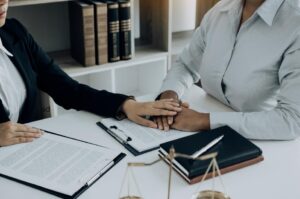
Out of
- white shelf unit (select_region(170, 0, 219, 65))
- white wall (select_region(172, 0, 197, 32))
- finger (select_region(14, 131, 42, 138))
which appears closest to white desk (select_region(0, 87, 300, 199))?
finger (select_region(14, 131, 42, 138))

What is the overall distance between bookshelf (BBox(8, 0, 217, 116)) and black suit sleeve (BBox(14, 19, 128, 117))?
498mm

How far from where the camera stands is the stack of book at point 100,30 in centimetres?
227

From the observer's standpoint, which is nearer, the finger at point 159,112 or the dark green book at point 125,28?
the finger at point 159,112

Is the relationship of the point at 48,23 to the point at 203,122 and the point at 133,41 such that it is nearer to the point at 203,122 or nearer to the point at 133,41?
the point at 133,41

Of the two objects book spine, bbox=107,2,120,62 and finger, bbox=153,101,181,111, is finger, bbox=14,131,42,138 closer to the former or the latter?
finger, bbox=153,101,181,111

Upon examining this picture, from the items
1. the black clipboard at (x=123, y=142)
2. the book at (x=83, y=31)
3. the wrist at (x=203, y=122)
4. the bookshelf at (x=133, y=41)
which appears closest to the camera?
the black clipboard at (x=123, y=142)

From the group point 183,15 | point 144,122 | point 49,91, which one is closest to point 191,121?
point 144,122

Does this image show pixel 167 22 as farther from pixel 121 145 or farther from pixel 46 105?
pixel 121 145

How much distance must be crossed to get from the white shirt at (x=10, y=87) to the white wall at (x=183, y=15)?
1480 mm

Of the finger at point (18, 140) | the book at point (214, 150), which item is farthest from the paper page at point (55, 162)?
the book at point (214, 150)

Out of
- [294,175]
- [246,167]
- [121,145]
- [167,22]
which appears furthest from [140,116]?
[167,22]

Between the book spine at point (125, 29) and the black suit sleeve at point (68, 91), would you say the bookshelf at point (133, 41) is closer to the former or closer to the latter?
the book spine at point (125, 29)

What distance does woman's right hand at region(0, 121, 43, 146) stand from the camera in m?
1.33

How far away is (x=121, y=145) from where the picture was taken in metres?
1.35
